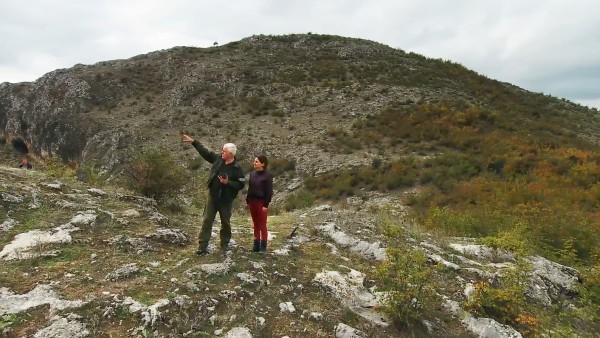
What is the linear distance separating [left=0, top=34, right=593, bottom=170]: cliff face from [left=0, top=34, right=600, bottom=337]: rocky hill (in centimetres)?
23

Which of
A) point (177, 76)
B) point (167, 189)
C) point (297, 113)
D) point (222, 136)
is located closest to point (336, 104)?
point (297, 113)

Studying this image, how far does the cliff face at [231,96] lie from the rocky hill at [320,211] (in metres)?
0.23

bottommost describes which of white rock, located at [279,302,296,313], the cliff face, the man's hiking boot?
white rock, located at [279,302,296,313]

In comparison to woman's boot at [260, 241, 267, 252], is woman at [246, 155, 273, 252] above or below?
above

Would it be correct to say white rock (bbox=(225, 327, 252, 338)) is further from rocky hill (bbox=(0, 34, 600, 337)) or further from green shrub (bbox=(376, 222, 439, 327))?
green shrub (bbox=(376, 222, 439, 327))

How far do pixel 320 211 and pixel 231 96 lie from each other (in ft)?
90.5

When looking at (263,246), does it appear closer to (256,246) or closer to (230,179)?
(256,246)

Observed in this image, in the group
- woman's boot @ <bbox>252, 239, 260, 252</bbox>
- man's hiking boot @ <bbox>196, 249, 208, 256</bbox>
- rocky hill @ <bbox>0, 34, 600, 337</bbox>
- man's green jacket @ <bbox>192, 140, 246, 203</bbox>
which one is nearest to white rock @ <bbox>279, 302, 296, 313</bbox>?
rocky hill @ <bbox>0, 34, 600, 337</bbox>

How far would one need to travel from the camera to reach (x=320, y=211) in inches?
478

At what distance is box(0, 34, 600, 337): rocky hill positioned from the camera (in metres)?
6.08

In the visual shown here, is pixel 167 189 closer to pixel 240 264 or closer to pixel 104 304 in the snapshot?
pixel 240 264

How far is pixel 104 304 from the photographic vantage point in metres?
5.65

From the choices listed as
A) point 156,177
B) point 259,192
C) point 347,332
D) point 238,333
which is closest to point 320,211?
point 156,177

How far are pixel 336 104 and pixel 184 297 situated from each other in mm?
29382
